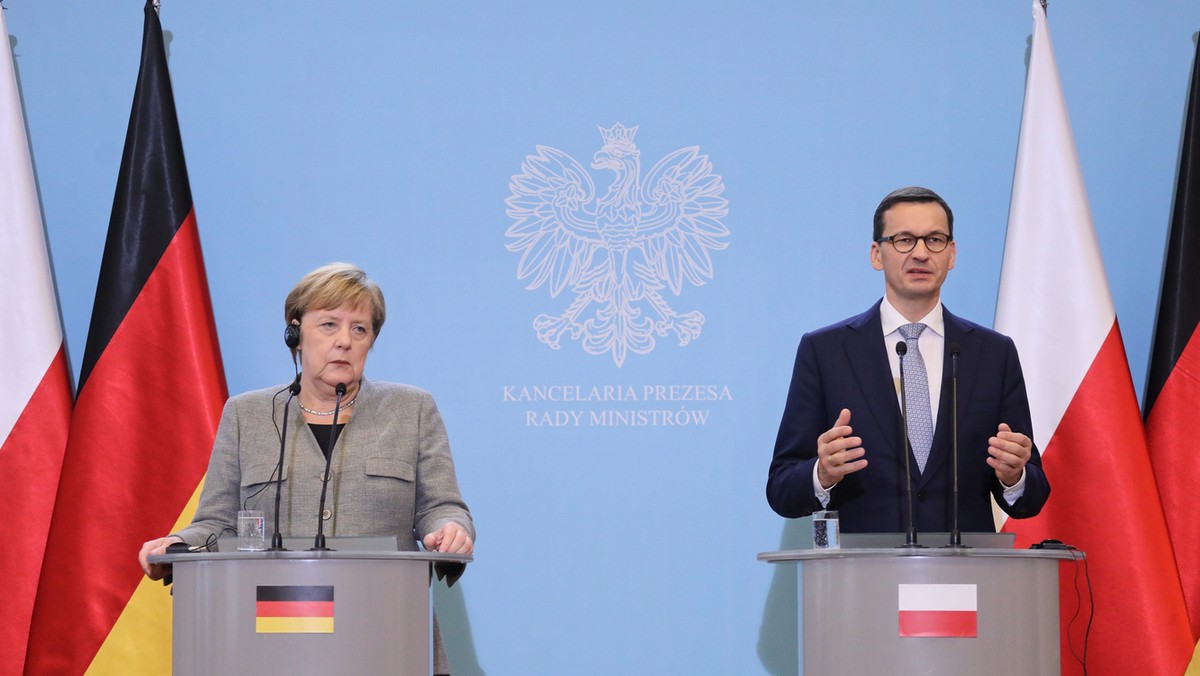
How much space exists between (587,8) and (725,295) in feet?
3.27

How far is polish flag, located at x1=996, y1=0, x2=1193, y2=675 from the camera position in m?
3.30

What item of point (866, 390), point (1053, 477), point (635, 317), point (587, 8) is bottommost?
point (1053, 477)

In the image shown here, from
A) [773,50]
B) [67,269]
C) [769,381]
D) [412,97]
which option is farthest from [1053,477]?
[67,269]

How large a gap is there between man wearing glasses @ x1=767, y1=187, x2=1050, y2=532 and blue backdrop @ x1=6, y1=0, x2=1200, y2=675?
31.7 inches

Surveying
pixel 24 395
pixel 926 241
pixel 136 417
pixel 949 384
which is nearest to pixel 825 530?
pixel 949 384

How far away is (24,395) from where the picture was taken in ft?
11.6

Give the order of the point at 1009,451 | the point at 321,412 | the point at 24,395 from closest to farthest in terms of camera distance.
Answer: the point at 1009,451
the point at 321,412
the point at 24,395

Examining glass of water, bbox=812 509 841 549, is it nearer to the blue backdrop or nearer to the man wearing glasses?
the man wearing glasses

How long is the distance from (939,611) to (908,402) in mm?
822

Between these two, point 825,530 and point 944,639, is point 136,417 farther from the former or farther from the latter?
point 944,639

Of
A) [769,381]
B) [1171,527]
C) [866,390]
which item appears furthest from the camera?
[769,381]

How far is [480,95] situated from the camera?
3.84m

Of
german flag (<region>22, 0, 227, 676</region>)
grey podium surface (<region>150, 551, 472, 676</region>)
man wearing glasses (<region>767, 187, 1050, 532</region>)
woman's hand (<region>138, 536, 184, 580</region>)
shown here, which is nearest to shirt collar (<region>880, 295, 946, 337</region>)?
man wearing glasses (<region>767, 187, 1050, 532</region>)

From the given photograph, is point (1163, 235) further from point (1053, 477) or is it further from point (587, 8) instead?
point (587, 8)
